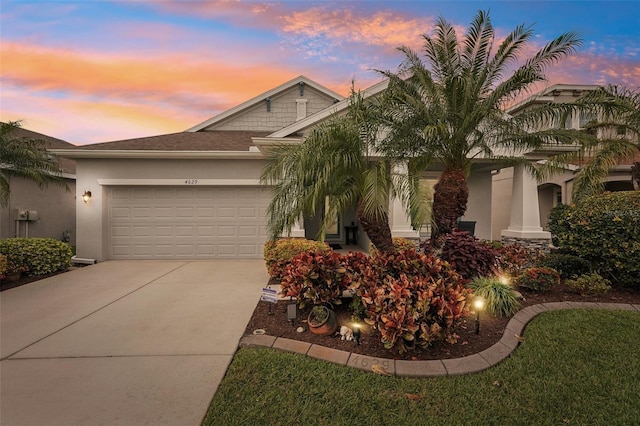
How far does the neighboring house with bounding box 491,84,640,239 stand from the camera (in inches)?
552

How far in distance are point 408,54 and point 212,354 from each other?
6.99 metres

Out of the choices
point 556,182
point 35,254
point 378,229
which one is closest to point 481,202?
point 556,182

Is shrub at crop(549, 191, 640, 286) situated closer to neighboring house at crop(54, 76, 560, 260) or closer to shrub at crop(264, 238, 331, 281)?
neighboring house at crop(54, 76, 560, 260)

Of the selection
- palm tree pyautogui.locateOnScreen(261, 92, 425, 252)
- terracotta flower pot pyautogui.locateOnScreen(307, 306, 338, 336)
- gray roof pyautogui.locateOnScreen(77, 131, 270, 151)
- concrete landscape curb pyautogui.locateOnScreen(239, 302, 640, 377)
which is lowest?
concrete landscape curb pyautogui.locateOnScreen(239, 302, 640, 377)

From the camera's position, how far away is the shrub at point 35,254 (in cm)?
722

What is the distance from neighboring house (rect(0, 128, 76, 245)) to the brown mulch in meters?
10.5

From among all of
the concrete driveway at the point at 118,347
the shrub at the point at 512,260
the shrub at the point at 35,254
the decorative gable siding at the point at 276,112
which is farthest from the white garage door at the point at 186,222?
the shrub at the point at 512,260

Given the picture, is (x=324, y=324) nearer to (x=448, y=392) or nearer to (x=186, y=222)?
(x=448, y=392)

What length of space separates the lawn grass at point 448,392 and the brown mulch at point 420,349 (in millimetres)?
385

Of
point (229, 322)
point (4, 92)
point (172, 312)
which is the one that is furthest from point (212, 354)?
point (4, 92)

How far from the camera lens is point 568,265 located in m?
6.37

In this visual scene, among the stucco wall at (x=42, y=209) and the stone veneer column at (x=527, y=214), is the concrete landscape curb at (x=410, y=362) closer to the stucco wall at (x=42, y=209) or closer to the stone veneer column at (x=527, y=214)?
the stone veneer column at (x=527, y=214)

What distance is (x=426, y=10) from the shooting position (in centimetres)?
801

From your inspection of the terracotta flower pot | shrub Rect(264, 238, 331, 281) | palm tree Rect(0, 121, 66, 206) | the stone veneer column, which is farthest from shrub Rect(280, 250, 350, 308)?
palm tree Rect(0, 121, 66, 206)
